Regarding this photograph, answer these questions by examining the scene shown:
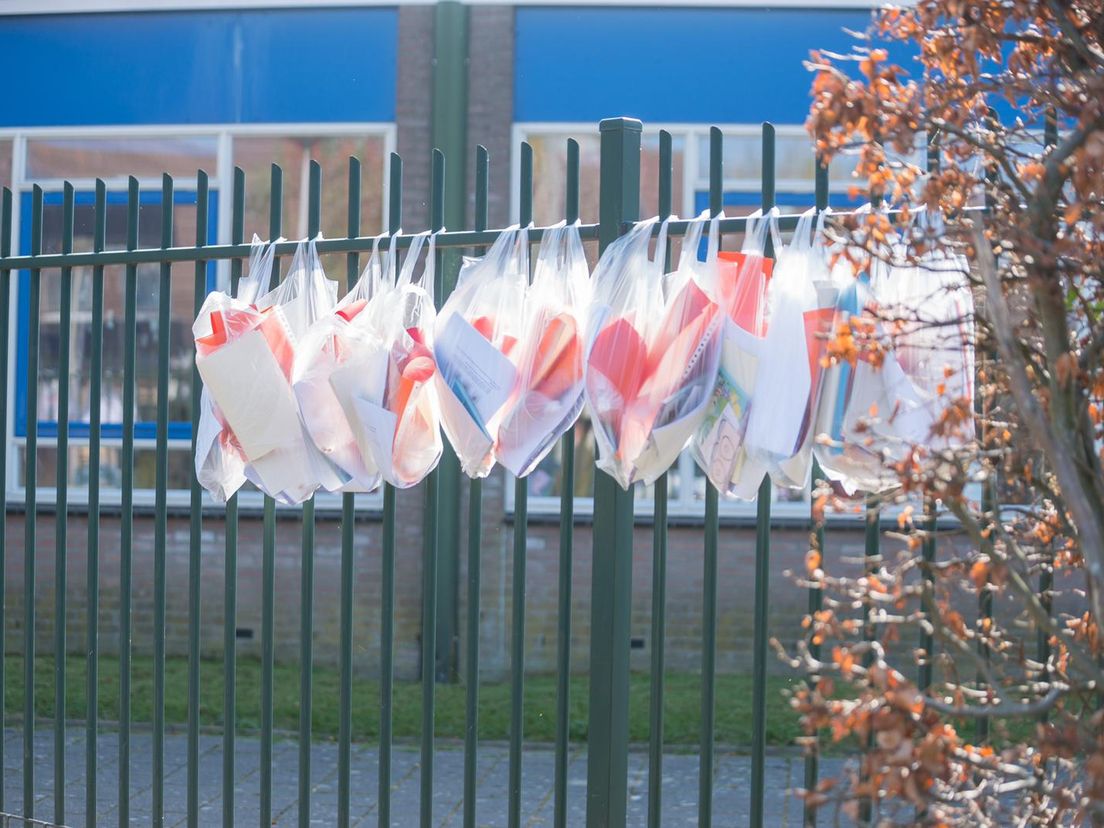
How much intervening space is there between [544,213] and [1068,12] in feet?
21.9

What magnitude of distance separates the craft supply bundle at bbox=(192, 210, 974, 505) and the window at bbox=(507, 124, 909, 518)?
4.92m

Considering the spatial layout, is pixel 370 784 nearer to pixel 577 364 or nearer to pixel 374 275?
pixel 374 275

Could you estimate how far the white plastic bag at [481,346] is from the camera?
332 centimetres

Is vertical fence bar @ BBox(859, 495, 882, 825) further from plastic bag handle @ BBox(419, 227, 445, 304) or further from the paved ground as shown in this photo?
the paved ground

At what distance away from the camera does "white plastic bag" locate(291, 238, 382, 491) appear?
349 centimetres

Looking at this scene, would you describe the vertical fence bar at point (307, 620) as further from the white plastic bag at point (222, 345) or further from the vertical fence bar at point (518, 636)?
the vertical fence bar at point (518, 636)

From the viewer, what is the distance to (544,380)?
3.32 m

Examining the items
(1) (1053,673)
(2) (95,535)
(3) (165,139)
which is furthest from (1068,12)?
(3) (165,139)

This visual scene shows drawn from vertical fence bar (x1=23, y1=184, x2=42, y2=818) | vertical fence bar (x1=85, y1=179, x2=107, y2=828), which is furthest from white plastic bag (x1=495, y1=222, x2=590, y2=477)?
vertical fence bar (x1=23, y1=184, x2=42, y2=818)

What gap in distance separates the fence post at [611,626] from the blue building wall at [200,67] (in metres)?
5.52

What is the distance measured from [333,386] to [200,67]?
6019mm

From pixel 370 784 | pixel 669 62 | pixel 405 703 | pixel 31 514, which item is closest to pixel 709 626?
pixel 31 514

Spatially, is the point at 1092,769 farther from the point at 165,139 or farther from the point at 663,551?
the point at 165,139

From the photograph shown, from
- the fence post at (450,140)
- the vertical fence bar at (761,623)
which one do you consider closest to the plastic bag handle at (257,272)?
the vertical fence bar at (761,623)
